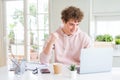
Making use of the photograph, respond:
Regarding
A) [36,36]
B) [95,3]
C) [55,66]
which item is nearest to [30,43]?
[36,36]

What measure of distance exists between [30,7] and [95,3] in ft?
4.55

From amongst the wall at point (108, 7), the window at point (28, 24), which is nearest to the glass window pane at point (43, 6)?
the window at point (28, 24)

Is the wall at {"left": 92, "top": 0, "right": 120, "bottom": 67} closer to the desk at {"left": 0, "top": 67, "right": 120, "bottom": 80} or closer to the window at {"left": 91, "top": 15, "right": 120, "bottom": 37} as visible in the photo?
the window at {"left": 91, "top": 15, "right": 120, "bottom": 37}

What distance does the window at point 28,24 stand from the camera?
4383 mm

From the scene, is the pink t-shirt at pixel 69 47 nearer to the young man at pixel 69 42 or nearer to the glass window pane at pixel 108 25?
the young man at pixel 69 42

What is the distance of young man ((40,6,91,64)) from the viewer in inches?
80.9

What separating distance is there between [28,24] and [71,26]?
2.48 metres

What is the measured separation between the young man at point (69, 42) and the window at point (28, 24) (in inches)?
87.1

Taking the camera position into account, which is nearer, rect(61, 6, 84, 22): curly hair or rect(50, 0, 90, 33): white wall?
rect(61, 6, 84, 22): curly hair

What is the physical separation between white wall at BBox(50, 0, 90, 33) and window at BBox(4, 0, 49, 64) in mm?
177

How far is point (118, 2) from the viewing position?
3.79m

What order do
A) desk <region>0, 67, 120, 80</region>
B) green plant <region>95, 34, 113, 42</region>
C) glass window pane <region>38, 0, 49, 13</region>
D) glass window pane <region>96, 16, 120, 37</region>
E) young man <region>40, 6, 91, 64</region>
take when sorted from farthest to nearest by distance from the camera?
glass window pane <region>38, 0, 49, 13</region> → glass window pane <region>96, 16, 120, 37</region> → green plant <region>95, 34, 113, 42</region> → young man <region>40, 6, 91, 64</region> → desk <region>0, 67, 120, 80</region>

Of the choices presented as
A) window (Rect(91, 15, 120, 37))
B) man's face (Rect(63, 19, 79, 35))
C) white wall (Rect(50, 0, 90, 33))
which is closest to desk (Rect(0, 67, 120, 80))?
man's face (Rect(63, 19, 79, 35))

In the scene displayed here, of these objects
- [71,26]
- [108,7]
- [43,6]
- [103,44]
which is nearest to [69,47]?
[71,26]
